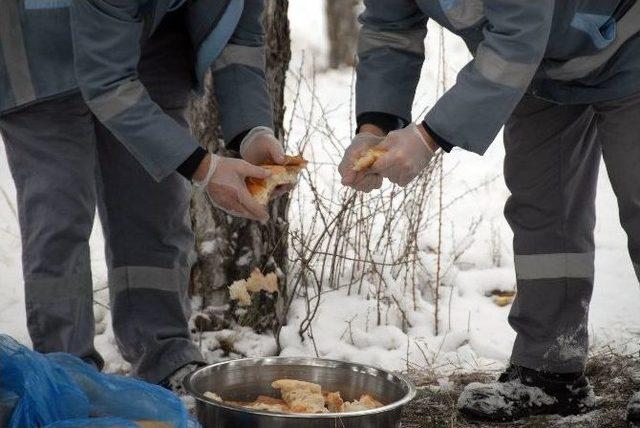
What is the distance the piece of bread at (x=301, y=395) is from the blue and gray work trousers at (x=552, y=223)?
86cm

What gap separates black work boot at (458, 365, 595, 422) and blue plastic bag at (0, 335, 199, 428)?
3.99ft

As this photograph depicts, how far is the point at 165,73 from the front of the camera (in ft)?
10.7

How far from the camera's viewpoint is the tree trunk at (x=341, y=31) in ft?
35.8

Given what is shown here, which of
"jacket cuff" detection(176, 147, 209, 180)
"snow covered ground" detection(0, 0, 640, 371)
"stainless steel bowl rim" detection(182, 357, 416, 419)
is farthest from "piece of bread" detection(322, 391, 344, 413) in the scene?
"snow covered ground" detection(0, 0, 640, 371)

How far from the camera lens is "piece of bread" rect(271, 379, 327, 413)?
2717mm

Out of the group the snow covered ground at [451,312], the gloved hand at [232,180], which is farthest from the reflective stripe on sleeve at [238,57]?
the snow covered ground at [451,312]

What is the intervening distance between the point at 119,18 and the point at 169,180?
743 mm

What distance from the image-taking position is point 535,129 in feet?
10.5

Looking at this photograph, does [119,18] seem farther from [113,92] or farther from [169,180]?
[169,180]

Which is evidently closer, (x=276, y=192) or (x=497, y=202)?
(x=276, y=192)

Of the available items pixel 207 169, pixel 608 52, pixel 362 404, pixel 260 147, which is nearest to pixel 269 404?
pixel 362 404

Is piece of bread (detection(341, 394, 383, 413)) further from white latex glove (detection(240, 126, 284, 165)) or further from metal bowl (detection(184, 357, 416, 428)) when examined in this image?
white latex glove (detection(240, 126, 284, 165))

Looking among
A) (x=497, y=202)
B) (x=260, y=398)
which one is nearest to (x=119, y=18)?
(x=260, y=398)

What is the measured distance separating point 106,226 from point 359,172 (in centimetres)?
102
